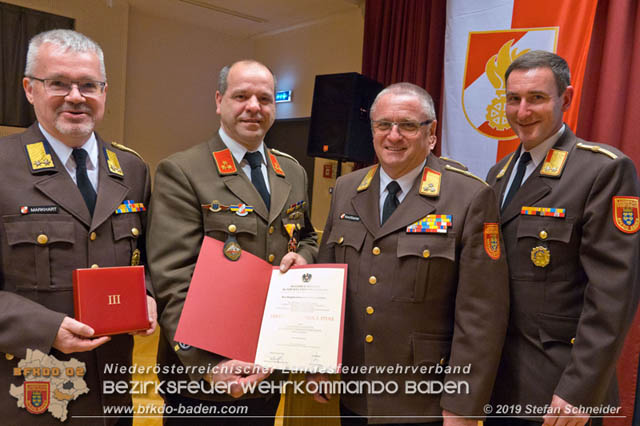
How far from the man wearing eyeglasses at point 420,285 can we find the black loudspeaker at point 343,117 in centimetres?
270

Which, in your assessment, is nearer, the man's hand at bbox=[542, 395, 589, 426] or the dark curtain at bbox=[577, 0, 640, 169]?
the man's hand at bbox=[542, 395, 589, 426]

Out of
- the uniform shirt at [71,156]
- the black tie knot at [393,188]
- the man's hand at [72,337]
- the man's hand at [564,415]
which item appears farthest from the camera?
the black tie knot at [393,188]

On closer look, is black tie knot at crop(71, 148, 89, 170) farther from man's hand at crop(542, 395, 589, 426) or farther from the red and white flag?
the red and white flag

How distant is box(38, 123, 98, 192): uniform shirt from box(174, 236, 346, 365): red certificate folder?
18.5 inches

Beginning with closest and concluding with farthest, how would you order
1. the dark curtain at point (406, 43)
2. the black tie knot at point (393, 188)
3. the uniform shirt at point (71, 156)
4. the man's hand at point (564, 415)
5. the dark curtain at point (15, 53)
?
the man's hand at point (564, 415)
the uniform shirt at point (71, 156)
the black tie knot at point (393, 188)
the dark curtain at point (406, 43)
the dark curtain at point (15, 53)

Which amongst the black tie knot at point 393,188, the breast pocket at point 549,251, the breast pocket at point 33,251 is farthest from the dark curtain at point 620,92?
the breast pocket at point 33,251

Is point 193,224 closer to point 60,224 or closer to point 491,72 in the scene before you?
point 60,224

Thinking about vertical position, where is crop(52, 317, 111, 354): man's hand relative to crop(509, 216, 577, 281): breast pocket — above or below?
below

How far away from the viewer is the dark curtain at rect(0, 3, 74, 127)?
17.0 feet

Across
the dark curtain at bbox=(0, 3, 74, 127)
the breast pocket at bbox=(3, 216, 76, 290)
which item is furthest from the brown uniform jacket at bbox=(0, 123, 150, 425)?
the dark curtain at bbox=(0, 3, 74, 127)

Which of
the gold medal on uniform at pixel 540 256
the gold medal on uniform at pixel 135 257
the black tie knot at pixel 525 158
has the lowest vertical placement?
the gold medal on uniform at pixel 135 257

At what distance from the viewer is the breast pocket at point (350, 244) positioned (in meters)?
1.64

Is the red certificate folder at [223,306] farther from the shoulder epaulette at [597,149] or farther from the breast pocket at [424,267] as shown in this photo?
the shoulder epaulette at [597,149]

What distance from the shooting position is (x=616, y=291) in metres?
1.48
